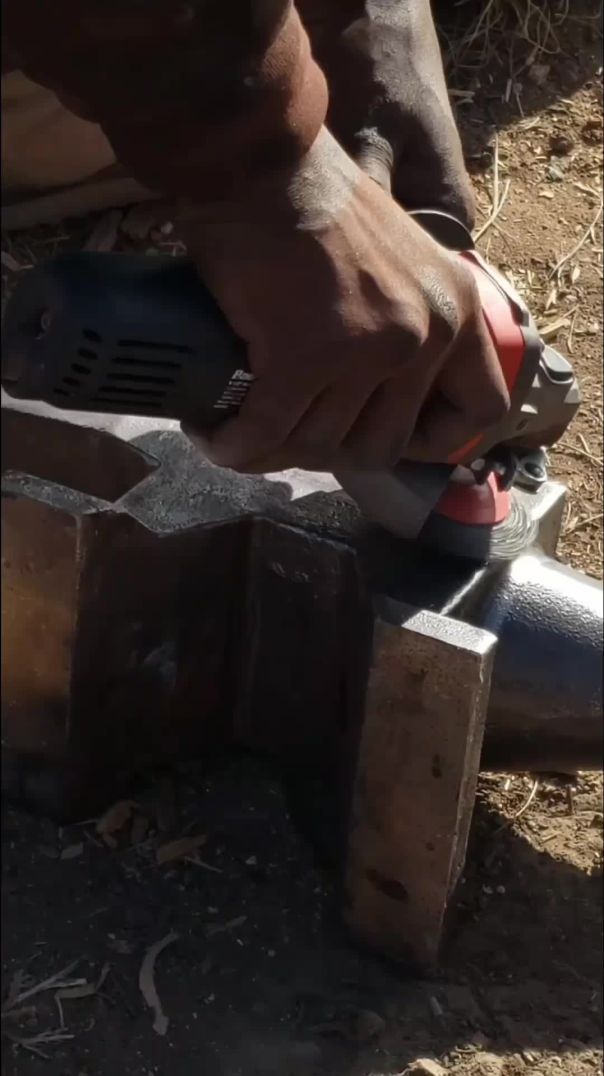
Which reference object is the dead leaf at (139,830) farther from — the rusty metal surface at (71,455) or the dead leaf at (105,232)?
the dead leaf at (105,232)

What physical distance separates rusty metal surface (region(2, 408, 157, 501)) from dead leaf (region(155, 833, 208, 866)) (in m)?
0.45

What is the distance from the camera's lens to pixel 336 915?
1.51 m

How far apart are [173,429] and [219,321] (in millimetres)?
645

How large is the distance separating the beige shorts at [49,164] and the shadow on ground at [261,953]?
108 cm

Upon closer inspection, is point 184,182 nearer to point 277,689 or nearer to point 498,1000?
point 277,689

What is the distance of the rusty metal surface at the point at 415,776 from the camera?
129 centimetres

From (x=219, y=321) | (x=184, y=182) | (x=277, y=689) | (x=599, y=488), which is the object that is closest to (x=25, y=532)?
(x=277, y=689)

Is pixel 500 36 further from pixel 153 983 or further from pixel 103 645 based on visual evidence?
pixel 153 983

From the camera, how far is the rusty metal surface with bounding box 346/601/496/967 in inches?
50.8

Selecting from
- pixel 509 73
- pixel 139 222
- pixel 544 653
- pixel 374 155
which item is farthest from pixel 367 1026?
pixel 139 222

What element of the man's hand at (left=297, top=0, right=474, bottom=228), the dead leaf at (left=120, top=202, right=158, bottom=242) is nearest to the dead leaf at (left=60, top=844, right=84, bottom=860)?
the man's hand at (left=297, top=0, right=474, bottom=228)

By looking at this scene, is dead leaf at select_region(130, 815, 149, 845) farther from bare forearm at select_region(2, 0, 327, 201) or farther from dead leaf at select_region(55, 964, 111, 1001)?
bare forearm at select_region(2, 0, 327, 201)

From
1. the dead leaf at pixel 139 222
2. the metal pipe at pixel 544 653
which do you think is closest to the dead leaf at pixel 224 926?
the metal pipe at pixel 544 653

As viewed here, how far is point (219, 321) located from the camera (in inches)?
39.7
